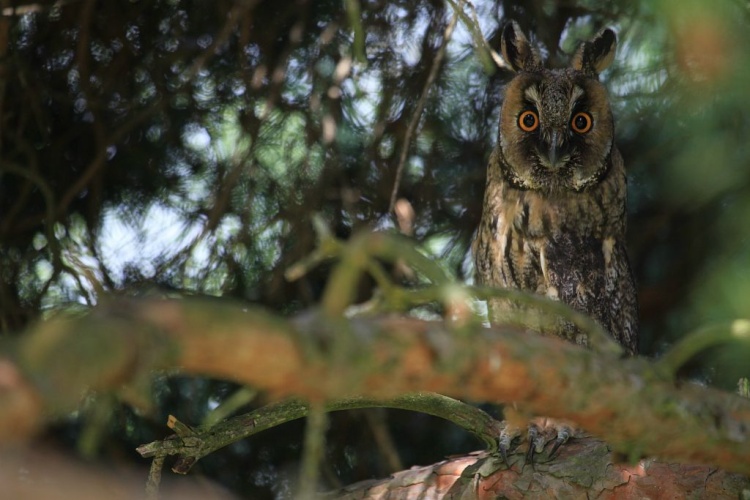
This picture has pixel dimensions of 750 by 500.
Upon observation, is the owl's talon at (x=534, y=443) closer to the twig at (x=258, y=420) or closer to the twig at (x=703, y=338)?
the twig at (x=258, y=420)

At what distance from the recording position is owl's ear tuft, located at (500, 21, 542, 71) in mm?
2943

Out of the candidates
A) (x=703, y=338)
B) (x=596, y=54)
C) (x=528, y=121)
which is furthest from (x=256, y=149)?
(x=703, y=338)

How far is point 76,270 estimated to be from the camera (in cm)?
285

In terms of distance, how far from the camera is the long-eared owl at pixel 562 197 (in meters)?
2.84

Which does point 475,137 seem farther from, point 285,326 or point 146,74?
point 285,326

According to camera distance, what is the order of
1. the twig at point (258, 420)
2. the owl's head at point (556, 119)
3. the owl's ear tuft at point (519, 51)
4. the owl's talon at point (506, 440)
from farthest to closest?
the owl's ear tuft at point (519, 51), the owl's head at point (556, 119), the owl's talon at point (506, 440), the twig at point (258, 420)

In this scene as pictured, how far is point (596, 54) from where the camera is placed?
9.41 ft

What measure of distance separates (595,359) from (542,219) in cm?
177

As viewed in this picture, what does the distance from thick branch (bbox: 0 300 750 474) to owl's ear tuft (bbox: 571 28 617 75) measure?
5.65 feet

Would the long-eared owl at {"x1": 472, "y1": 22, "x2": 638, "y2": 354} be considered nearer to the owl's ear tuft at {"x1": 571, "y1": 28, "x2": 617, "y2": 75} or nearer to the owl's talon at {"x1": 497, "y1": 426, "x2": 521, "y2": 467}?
the owl's ear tuft at {"x1": 571, "y1": 28, "x2": 617, "y2": 75}

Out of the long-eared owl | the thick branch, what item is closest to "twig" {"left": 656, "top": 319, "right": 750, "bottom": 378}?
the thick branch

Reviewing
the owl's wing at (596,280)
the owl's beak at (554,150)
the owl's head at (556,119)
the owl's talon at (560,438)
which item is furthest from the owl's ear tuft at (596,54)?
the owl's talon at (560,438)

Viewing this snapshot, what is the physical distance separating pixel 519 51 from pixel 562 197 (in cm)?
51

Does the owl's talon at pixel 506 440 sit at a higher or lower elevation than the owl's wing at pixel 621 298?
lower
